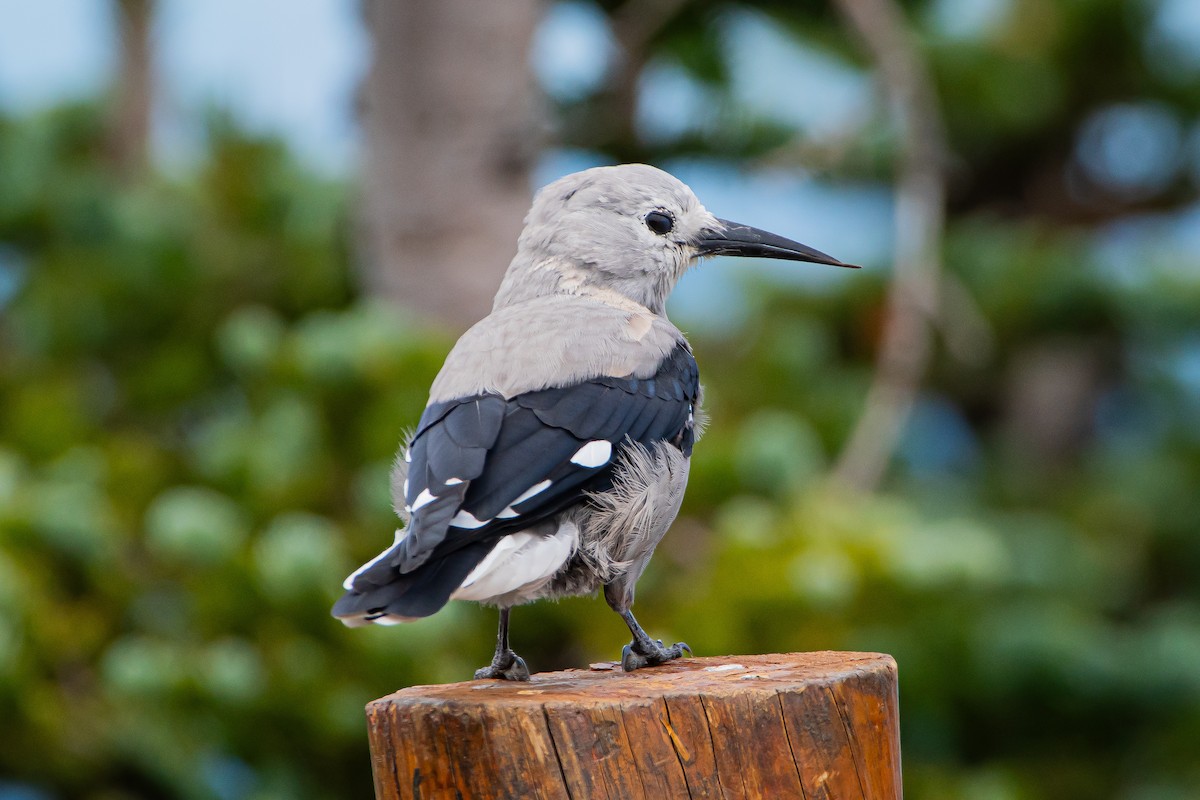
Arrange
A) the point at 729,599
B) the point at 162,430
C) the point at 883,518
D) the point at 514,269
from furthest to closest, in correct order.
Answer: the point at 162,430 < the point at 883,518 < the point at 729,599 < the point at 514,269

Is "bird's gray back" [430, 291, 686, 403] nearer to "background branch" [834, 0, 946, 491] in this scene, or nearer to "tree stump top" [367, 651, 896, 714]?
"tree stump top" [367, 651, 896, 714]

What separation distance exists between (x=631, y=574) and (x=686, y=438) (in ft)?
0.85

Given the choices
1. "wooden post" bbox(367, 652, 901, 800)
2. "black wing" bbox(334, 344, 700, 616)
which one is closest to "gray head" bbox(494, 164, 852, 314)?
"black wing" bbox(334, 344, 700, 616)

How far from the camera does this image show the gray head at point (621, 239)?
257 cm

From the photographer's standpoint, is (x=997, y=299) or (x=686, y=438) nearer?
(x=686, y=438)

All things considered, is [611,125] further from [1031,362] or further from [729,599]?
[1031,362]

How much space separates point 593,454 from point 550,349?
0.21 metres

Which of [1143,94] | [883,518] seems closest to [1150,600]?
[1143,94]

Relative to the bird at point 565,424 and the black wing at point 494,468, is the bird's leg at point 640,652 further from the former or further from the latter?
the black wing at point 494,468

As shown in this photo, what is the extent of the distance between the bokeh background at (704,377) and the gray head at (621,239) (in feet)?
4.78

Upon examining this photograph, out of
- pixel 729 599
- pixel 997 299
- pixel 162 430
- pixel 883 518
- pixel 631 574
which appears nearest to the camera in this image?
pixel 631 574

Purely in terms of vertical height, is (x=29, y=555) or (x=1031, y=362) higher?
(x=1031, y=362)

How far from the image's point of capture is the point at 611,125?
19.2 ft

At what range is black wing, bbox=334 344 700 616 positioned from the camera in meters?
1.86
